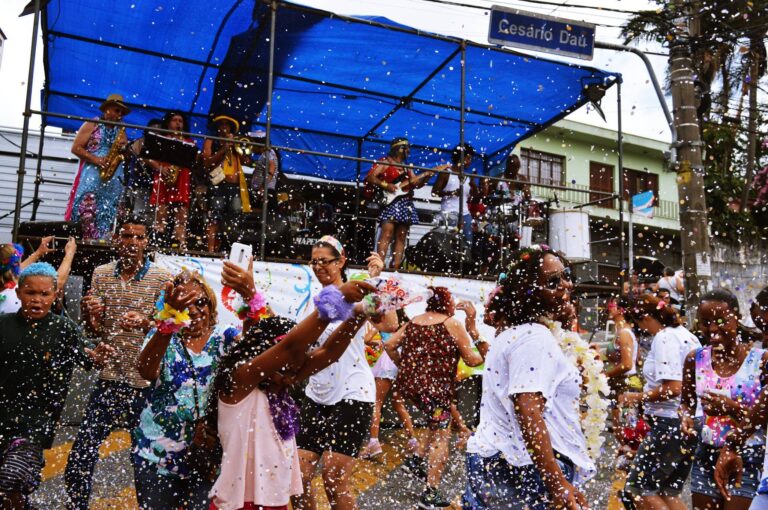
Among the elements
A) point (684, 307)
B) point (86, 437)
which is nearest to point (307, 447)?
point (86, 437)

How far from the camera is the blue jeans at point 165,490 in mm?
2811

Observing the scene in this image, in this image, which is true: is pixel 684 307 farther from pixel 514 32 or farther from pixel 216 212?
pixel 216 212

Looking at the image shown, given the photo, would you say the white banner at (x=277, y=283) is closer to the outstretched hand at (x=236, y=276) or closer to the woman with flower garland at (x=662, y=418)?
the woman with flower garland at (x=662, y=418)

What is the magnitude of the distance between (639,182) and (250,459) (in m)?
28.1

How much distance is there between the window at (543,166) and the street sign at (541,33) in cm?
1654

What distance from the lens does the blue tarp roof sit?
26.1ft

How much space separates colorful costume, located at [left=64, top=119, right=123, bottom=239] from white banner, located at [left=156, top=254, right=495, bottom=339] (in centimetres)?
113

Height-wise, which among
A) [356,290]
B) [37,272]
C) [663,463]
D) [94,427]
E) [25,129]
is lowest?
[663,463]

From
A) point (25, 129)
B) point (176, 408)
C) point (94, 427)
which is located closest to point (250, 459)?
point (176, 408)

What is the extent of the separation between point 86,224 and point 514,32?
5161 mm

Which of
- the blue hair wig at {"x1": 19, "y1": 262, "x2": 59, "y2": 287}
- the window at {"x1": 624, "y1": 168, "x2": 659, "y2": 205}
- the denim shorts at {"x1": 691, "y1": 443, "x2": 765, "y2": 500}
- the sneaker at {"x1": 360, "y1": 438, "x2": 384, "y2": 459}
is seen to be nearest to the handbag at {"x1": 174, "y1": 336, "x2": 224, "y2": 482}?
the blue hair wig at {"x1": 19, "y1": 262, "x2": 59, "y2": 287}

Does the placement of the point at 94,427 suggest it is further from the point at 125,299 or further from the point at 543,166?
the point at 543,166

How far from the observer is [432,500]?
4.89m

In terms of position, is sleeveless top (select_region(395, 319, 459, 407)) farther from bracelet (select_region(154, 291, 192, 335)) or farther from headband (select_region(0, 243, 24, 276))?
headband (select_region(0, 243, 24, 276))
